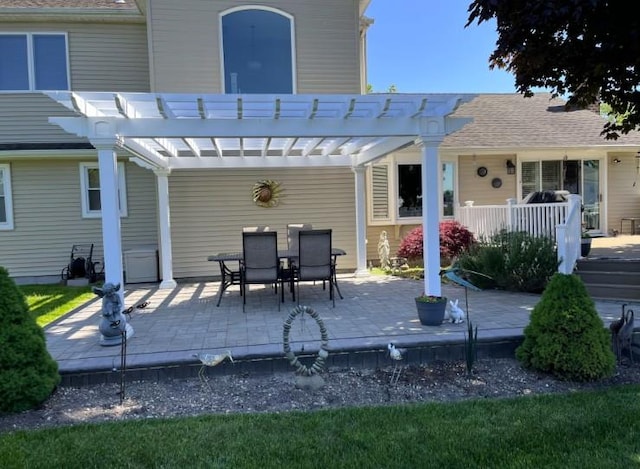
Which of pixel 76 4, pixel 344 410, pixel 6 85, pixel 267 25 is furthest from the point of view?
pixel 76 4

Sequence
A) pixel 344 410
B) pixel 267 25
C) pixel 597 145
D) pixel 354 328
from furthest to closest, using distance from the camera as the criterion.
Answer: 1. pixel 597 145
2. pixel 267 25
3. pixel 354 328
4. pixel 344 410

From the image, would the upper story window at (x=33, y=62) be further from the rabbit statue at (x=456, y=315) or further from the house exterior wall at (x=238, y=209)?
the rabbit statue at (x=456, y=315)

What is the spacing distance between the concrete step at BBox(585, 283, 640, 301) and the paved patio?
337mm

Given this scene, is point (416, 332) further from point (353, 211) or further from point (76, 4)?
point (76, 4)

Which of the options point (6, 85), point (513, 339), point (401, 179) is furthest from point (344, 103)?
point (6, 85)

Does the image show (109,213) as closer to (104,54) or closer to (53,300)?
(53,300)

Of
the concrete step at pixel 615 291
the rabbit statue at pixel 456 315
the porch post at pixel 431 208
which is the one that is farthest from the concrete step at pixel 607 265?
the rabbit statue at pixel 456 315

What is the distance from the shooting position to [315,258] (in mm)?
7180

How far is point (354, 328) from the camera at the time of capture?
18.4 feet

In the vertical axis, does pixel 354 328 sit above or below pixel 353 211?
below

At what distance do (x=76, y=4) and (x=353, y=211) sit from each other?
8.63m

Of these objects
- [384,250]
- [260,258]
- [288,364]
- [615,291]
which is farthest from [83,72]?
[615,291]

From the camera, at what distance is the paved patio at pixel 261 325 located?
4777 mm

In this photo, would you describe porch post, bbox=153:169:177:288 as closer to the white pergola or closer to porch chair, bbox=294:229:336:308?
the white pergola
